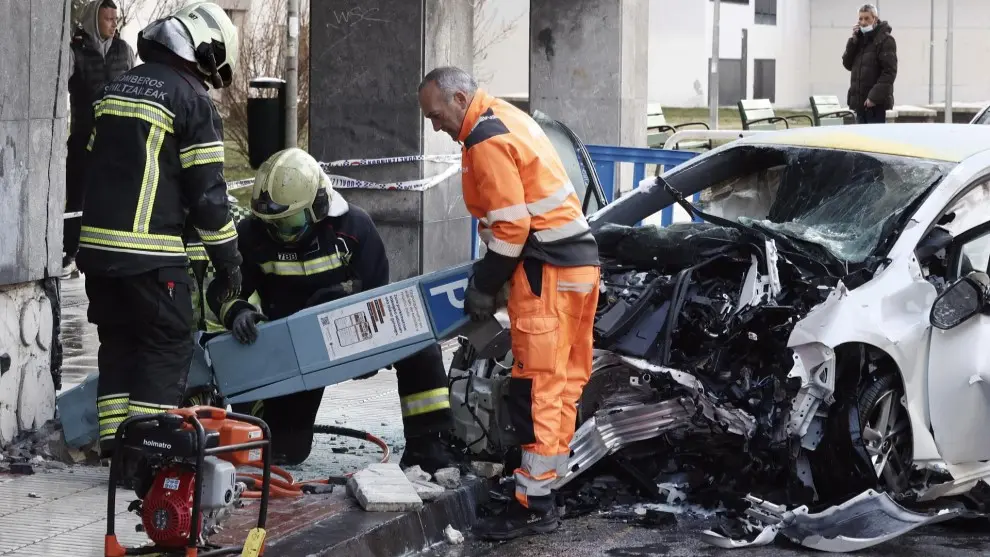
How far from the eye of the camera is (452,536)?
593cm

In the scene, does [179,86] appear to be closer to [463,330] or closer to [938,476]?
[463,330]

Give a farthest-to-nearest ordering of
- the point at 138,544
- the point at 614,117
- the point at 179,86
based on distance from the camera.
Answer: the point at 614,117, the point at 179,86, the point at 138,544

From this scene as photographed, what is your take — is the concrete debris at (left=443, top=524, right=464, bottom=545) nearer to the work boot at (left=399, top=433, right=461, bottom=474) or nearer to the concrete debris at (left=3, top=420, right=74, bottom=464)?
the work boot at (left=399, top=433, right=461, bottom=474)

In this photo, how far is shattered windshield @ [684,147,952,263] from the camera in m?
6.28

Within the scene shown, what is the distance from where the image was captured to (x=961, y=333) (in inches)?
234

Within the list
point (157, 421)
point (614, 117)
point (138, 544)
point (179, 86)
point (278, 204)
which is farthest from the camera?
point (614, 117)

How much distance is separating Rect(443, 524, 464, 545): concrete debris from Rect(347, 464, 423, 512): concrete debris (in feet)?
0.63

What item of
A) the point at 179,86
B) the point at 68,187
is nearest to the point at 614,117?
the point at 68,187

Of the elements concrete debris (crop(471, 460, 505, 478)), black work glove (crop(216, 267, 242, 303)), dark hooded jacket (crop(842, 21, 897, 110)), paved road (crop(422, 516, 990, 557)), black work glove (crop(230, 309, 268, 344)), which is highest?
dark hooded jacket (crop(842, 21, 897, 110))

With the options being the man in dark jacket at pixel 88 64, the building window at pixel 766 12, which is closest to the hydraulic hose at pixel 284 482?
the man in dark jacket at pixel 88 64

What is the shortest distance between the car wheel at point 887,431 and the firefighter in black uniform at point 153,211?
8.32 feet

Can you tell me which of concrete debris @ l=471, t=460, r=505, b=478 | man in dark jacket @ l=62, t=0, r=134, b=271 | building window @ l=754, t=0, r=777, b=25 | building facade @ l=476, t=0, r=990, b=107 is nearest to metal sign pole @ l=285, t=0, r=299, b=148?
man in dark jacket @ l=62, t=0, r=134, b=271

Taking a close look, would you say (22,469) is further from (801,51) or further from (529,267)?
(801,51)

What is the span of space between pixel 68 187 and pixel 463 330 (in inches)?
253
